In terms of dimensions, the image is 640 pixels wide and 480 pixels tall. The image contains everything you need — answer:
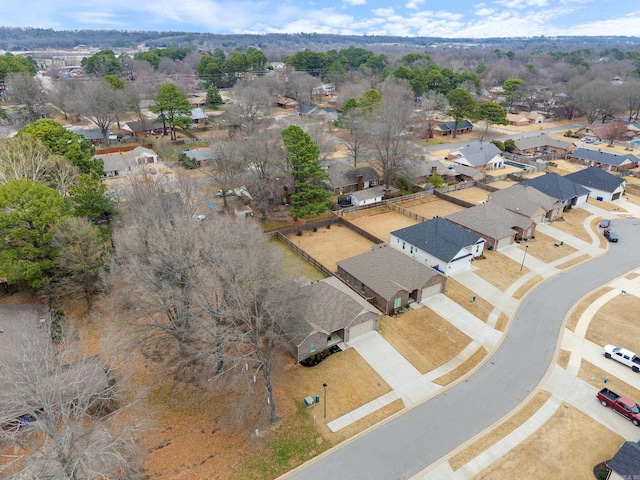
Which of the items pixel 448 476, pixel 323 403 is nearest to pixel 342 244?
pixel 323 403

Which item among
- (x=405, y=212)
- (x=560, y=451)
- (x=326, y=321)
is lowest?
(x=560, y=451)

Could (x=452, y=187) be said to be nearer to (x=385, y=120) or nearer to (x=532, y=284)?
(x=385, y=120)

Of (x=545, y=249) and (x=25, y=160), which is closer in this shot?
(x=25, y=160)

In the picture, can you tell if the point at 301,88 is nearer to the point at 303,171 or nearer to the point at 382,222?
the point at 382,222

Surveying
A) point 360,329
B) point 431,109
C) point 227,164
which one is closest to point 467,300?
point 360,329

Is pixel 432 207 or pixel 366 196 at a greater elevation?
pixel 366 196

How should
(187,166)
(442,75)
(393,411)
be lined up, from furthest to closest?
(442,75)
(187,166)
(393,411)
